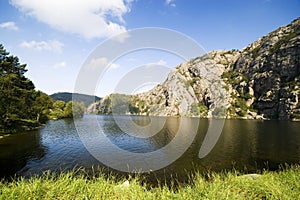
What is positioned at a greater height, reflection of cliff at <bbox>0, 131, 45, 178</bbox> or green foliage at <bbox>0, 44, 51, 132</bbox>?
green foliage at <bbox>0, 44, 51, 132</bbox>

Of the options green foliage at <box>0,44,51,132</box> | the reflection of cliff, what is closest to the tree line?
green foliage at <box>0,44,51,132</box>

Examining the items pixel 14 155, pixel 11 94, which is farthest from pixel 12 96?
pixel 14 155

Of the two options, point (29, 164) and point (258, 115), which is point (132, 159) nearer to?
point (29, 164)

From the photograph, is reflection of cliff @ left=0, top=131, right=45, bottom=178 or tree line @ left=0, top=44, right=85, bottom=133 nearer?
reflection of cliff @ left=0, top=131, right=45, bottom=178

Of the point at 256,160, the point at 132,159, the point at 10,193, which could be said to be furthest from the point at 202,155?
the point at 10,193

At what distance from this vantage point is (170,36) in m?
32.9

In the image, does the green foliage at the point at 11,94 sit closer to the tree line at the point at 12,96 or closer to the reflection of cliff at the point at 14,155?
the tree line at the point at 12,96

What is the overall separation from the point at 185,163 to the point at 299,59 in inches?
7008

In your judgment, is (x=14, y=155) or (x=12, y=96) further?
(x=12, y=96)

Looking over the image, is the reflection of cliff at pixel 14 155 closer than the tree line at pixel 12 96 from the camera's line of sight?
Yes

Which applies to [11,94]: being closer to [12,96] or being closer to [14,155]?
[12,96]

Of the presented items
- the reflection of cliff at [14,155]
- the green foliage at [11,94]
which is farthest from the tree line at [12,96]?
the reflection of cliff at [14,155]

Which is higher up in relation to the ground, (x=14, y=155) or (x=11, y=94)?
(x=11, y=94)

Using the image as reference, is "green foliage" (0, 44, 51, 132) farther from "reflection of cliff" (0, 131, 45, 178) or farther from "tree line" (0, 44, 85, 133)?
"reflection of cliff" (0, 131, 45, 178)
